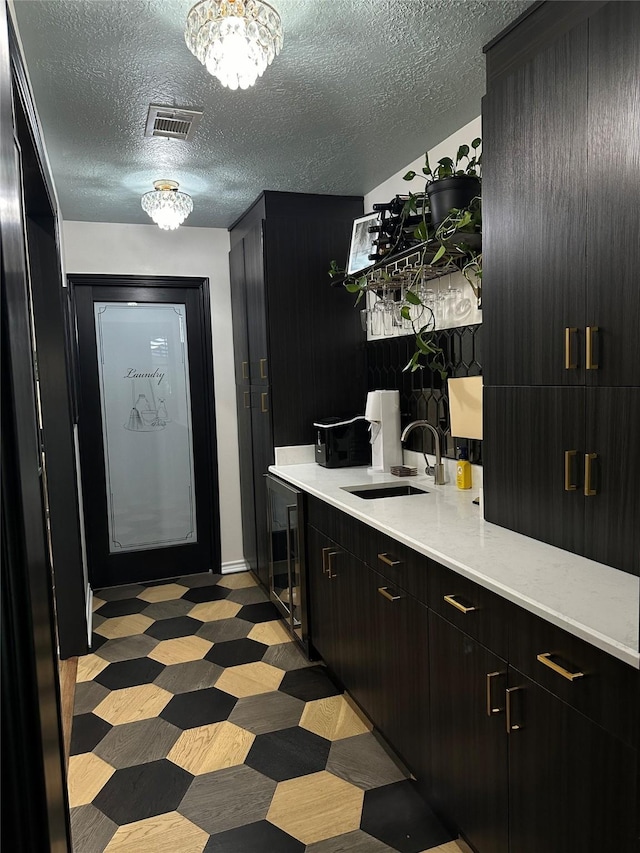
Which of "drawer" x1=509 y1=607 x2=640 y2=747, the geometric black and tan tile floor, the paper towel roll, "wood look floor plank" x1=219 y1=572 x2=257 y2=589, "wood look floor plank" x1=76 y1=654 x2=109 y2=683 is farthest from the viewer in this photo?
"wood look floor plank" x1=219 y1=572 x2=257 y2=589

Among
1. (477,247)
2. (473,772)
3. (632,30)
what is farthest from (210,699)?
(632,30)

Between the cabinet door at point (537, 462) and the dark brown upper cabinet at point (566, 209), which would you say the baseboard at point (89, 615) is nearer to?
the cabinet door at point (537, 462)

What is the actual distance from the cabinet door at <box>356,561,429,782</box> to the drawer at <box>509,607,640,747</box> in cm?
49

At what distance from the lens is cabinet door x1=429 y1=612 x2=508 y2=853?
152 cm

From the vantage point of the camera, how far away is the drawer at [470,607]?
1476 millimetres

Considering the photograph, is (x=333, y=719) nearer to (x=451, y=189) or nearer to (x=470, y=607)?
(x=470, y=607)

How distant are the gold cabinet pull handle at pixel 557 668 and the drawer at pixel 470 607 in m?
0.14

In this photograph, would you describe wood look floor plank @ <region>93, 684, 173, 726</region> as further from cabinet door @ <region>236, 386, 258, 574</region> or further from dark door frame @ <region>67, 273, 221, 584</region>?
dark door frame @ <region>67, 273, 221, 584</region>

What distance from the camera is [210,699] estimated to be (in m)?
2.71

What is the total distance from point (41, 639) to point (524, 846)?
124cm

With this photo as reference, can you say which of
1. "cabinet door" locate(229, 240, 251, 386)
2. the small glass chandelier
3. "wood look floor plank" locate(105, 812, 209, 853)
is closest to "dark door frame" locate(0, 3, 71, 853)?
"wood look floor plank" locate(105, 812, 209, 853)

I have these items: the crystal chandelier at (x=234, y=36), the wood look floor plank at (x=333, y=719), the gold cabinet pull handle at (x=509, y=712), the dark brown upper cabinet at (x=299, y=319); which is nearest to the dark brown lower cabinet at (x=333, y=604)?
the wood look floor plank at (x=333, y=719)

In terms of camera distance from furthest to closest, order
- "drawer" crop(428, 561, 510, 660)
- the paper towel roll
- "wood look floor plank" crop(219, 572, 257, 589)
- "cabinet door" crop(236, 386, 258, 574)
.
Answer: "wood look floor plank" crop(219, 572, 257, 589)
"cabinet door" crop(236, 386, 258, 574)
the paper towel roll
"drawer" crop(428, 561, 510, 660)

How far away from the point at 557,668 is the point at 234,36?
179 cm
